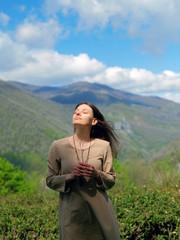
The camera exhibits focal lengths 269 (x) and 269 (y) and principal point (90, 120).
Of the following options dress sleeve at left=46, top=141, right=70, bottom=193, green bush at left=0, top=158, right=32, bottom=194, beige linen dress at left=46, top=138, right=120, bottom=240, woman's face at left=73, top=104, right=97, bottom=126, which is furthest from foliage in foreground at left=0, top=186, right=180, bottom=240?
green bush at left=0, top=158, right=32, bottom=194

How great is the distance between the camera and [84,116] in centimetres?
305

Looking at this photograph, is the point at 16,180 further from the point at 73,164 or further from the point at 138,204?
the point at 73,164

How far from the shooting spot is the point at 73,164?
9.45ft

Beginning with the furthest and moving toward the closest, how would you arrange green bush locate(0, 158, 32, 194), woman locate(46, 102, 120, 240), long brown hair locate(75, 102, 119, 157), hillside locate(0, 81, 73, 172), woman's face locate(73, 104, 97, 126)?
hillside locate(0, 81, 73, 172)
green bush locate(0, 158, 32, 194)
long brown hair locate(75, 102, 119, 157)
woman's face locate(73, 104, 97, 126)
woman locate(46, 102, 120, 240)

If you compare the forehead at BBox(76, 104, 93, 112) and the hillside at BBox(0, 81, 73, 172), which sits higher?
the forehead at BBox(76, 104, 93, 112)

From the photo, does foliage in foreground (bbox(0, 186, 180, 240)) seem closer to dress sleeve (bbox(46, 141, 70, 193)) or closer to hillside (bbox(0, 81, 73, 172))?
dress sleeve (bbox(46, 141, 70, 193))

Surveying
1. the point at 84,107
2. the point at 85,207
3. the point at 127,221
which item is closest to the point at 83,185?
the point at 85,207

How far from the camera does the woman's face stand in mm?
3020

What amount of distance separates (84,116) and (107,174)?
2.28 ft

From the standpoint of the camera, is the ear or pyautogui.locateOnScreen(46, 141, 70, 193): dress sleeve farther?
the ear

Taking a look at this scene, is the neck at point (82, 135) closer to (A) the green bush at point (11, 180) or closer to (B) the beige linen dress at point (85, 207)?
(B) the beige linen dress at point (85, 207)

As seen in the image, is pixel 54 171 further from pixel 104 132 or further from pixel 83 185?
pixel 104 132

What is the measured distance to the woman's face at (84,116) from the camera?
3.02 metres

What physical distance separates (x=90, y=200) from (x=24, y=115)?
435 ft
